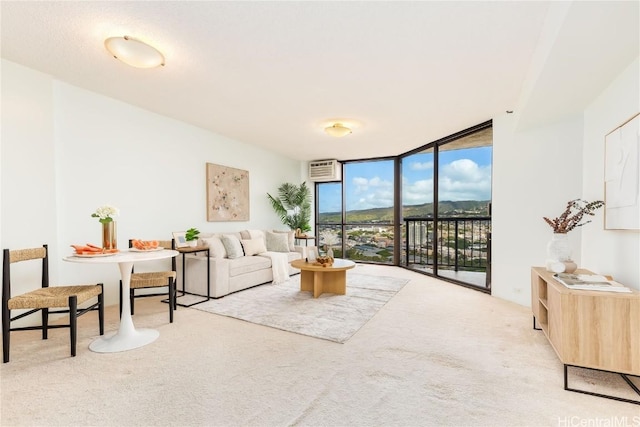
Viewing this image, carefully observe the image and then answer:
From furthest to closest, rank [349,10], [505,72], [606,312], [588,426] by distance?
[505,72] → [349,10] → [606,312] → [588,426]

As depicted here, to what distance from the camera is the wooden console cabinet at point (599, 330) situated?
5.77ft

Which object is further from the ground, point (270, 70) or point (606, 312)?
point (270, 70)

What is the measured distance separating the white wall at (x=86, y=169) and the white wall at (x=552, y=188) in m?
4.44

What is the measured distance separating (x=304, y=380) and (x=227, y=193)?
395 cm

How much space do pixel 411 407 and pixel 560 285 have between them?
1365 millimetres

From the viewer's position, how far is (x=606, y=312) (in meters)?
1.81

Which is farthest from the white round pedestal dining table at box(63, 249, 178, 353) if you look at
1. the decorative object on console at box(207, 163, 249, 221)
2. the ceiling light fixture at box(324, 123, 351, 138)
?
the ceiling light fixture at box(324, 123, 351, 138)

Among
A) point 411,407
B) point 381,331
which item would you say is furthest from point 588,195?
point 411,407

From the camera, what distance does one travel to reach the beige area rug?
2.89 meters

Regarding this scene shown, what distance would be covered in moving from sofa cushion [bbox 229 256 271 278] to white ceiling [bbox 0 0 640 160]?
A: 2128 millimetres

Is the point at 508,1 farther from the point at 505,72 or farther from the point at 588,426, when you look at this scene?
the point at 588,426

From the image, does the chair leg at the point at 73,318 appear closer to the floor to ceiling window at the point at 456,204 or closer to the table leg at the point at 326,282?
the table leg at the point at 326,282

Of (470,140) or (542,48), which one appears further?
(470,140)

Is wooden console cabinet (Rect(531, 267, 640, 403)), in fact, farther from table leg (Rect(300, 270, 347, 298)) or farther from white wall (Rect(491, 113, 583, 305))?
table leg (Rect(300, 270, 347, 298))
